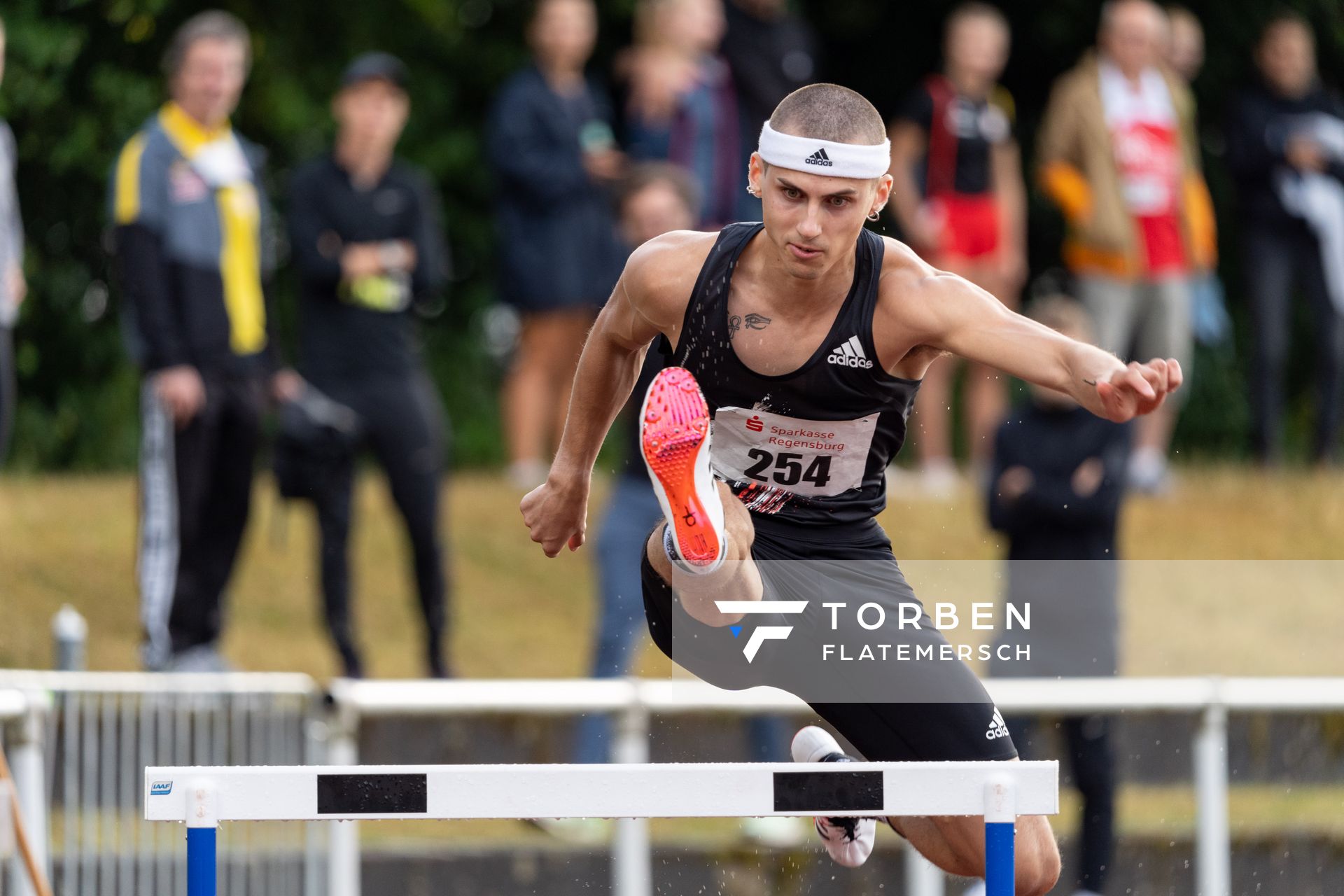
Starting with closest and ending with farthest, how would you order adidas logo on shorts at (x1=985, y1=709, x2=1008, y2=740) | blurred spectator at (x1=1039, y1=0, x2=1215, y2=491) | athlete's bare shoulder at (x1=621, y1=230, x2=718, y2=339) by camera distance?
athlete's bare shoulder at (x1=621, y1=230, x2=718, y2=339) < adidas logo on shorts at (x1=985, y1=709, x2=1008, y2=740) < blurred spectator at (x1=1039, y1=0, x2=1215, y2=491)

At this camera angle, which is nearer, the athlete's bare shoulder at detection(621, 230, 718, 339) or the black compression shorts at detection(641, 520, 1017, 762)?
the athlete's bare shoulder at detection(621, 230, 718, 339)

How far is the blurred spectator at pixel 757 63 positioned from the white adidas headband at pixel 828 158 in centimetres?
570

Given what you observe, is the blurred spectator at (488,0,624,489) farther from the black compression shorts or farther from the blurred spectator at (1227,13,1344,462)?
the black compression shorts

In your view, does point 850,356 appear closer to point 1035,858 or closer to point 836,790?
point 836,790

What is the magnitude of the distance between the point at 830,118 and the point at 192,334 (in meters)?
4.47

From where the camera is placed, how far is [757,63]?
1087cm

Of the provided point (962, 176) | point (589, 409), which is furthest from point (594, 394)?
point (962, 176)

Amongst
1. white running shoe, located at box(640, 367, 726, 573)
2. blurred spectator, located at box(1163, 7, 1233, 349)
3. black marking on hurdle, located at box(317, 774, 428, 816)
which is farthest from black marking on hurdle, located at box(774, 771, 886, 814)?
blurred spectator, located at box(1163, 7, 1233, 349)

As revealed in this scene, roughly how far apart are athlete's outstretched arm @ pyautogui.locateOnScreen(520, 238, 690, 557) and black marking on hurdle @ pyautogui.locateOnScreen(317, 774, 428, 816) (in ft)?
3.73

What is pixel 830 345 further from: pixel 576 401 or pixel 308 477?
pixel 308 477

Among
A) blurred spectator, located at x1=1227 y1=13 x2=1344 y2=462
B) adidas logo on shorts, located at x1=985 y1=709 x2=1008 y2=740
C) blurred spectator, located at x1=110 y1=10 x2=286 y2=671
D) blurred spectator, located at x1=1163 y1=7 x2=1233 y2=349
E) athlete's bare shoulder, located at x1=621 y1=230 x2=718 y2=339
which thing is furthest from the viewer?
blurred spectator, located at x1=1227 y1=13 x2=1344 y2=462

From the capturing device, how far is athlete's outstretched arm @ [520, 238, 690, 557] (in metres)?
5.43

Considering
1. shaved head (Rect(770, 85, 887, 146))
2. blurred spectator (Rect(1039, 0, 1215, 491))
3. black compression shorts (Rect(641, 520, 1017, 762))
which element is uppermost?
blurred spectator (Rect(1039, 0, 1215, 491))

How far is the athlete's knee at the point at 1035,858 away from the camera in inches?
209
